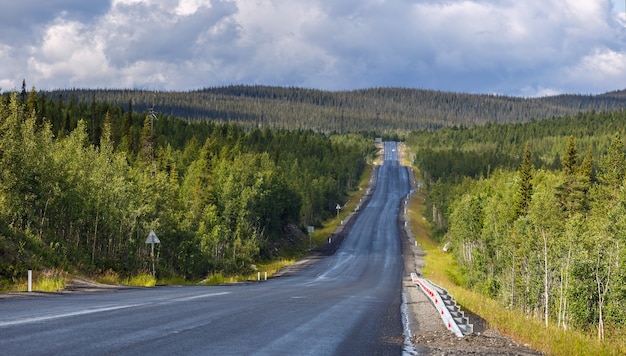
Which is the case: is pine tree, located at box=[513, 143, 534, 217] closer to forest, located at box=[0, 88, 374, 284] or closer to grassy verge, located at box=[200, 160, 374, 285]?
grassy verge, located at box=[200, 160, 374, 285]

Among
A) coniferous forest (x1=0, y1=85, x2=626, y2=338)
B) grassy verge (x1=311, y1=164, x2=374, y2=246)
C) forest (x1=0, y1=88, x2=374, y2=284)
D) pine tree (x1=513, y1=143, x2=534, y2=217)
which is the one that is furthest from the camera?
grassy verge (x1=311, y1=164, x2=374, y2=246)

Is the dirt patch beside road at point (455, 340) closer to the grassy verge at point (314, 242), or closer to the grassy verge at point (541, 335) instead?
the grassy verge at point (541, 335)

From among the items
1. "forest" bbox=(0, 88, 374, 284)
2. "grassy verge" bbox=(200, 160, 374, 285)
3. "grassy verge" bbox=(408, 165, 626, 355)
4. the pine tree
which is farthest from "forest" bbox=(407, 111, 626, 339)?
"forest" bbox=(0, 88, 374, 284)

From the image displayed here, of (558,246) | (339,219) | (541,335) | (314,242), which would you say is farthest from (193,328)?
(339,219)

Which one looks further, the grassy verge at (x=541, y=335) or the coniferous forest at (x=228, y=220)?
the coniferous forest at (x=228, y=220)

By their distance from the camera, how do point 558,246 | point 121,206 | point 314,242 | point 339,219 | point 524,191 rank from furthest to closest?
point 339,219
point 314,242
point 524,191
point 558,246
point 121,206

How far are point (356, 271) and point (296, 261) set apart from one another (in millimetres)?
15055

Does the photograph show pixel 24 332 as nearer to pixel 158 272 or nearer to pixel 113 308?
pixel 113 308

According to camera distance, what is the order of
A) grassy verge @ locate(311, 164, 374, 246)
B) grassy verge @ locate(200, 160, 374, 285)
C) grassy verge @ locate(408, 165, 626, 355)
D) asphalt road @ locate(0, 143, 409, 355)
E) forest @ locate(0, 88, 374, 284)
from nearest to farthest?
1. asphalt road @ locate(0, 143, 409, 355)
2. grassy verge @ locate(408, 165, 626, 355)
3. forest @ locate(0, 88, 374, 284)
4. grassy verge @ locate(200, 160, 374, 285)
5. grassy verge @ locate(311, 164, 374, 246)

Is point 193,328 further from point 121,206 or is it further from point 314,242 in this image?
point 314,242

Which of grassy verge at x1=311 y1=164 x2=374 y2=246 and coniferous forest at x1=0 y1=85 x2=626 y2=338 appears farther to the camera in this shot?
grassy verge at x1=311 y1=164 x2=374 y2=246

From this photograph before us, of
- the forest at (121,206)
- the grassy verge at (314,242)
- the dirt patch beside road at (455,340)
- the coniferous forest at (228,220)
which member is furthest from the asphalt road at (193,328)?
the grassy verge at (314,242)

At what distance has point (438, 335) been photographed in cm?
1448

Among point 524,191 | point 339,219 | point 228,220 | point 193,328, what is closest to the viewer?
point 193,328
